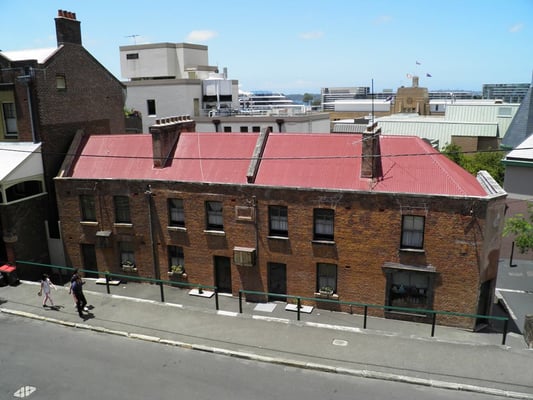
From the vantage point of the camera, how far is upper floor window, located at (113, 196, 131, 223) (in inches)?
931

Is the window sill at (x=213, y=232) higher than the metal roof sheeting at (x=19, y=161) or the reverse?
the reverse

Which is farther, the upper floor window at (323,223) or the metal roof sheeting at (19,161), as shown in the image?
the metal roof sheeting at (19,161)

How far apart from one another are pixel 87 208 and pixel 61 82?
7742mm

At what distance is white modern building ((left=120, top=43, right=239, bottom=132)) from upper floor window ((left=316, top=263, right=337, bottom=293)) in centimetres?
3409

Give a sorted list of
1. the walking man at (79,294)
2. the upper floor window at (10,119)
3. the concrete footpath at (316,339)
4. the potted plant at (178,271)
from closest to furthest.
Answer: the concrete footpath at (316,339), the walking man at (79,294), the potted plant at (178,271), the upper floor window at (10,119)

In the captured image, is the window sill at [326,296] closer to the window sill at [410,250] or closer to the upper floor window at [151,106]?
the window sill at [410,250]

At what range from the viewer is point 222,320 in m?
17.9

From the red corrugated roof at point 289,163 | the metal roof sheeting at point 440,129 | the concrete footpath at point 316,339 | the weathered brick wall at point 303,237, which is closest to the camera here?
the concrete footpath at point 316,339

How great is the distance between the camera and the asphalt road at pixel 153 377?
42.8ft

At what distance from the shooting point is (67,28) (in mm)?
26844

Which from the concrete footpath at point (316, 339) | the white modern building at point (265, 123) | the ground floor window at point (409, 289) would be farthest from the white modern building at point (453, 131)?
the concrete footpath at point (316, 339)

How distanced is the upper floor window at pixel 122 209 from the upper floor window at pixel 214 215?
4586mm

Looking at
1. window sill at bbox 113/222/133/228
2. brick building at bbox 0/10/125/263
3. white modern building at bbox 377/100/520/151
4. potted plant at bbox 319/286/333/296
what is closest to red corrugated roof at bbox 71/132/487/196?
brick building at bbox 0/10/125/263

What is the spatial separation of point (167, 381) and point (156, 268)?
10.6 meters
